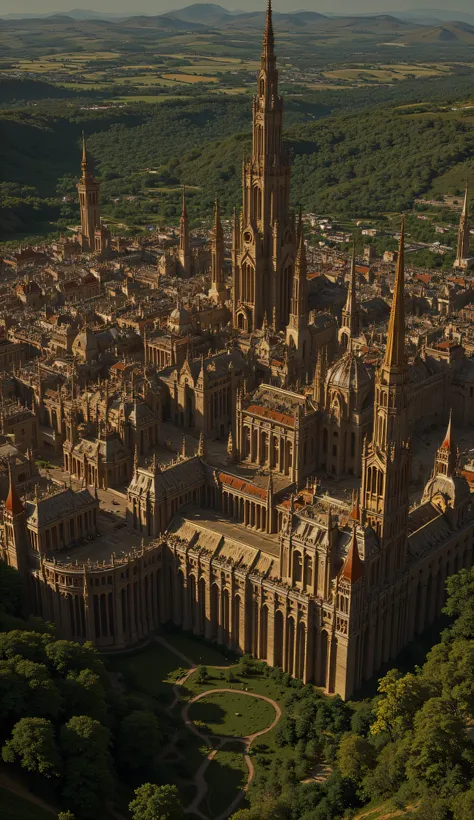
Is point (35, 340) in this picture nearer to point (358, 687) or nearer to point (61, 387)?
point (61, 387)

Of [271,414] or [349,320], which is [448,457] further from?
[349,320]

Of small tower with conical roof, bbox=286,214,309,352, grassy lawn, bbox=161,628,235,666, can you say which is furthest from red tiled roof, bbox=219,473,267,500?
small tower with conical roof, bbox=286,214,309,352

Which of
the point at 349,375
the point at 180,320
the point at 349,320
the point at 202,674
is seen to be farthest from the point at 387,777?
the point at 180,320

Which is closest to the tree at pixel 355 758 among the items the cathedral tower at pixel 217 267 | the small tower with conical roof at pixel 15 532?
the small tower with conical roof at pixel 15 532

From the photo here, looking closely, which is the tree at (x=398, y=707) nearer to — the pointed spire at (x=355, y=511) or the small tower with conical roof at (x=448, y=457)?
the pointed spire at (x=355, y=511)

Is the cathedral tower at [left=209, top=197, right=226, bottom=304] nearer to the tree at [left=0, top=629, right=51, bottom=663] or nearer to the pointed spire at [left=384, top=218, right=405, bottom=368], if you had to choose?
the pointed spire at [left=384, top=218, right=405, bottom=368]
